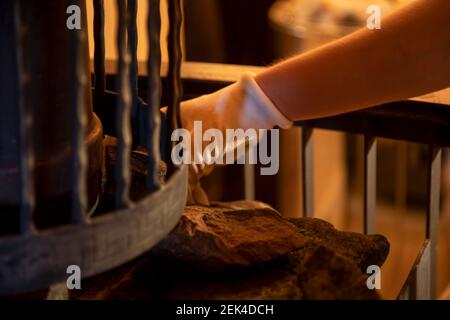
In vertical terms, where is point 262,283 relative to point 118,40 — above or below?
below

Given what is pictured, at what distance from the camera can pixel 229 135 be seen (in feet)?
3.59

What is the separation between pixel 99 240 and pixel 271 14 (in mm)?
1730

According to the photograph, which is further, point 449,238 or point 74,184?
point 449,238

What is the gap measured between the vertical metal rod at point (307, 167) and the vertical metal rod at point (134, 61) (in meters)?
0.34

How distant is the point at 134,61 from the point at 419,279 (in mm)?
435

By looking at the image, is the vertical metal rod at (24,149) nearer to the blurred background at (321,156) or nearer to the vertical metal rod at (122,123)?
the vertical metal rod at (122,123)

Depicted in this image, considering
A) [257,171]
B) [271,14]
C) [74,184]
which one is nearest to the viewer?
[74,184]

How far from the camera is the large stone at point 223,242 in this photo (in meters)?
0.82

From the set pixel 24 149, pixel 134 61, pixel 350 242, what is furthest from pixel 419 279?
pixel 24 149

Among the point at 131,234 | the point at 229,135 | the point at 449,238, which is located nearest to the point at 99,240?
the point at 131,234

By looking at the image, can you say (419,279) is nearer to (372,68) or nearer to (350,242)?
(350,242)

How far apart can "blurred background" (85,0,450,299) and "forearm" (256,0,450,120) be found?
3.24 ft
